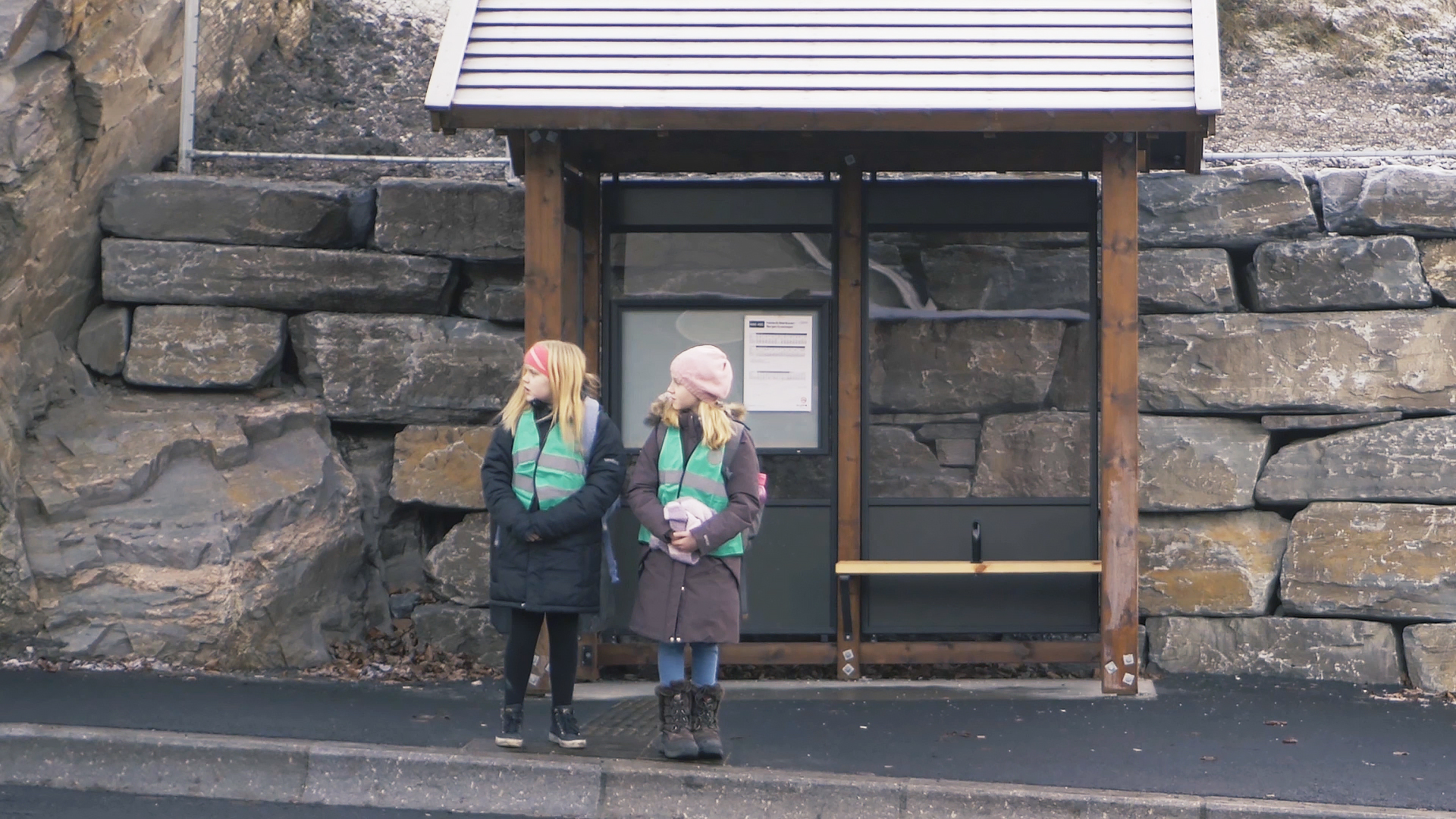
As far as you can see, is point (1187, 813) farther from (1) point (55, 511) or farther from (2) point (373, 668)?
(1) point (55, 511)

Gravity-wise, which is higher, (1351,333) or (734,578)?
(1351,333)

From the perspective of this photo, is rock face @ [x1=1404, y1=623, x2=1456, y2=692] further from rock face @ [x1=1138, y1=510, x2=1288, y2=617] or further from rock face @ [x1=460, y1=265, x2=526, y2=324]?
rock face @ [x1=460, y1=265, x2=526, y2=324]

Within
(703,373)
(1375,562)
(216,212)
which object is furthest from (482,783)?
(1375,562)

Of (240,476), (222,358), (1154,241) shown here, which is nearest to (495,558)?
(240,476)

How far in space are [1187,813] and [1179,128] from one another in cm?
259

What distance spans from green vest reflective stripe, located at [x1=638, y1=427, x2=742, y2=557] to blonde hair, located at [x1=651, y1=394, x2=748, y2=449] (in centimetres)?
5

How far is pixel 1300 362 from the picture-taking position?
686cm

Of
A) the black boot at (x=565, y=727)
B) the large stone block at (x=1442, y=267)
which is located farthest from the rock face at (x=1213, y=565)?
the black boot at (x=565, y=727)

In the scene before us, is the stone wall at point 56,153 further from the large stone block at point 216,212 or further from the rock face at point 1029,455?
the rock face at point 1029,455

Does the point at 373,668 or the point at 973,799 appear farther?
the point at 373,668

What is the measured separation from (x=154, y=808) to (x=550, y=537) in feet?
5.21

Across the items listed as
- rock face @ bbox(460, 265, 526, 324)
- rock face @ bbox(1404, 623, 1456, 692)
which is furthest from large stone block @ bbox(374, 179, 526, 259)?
rock face @ bbox(1404, 623, 1456, 692)

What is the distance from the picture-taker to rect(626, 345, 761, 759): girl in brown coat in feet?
15.9

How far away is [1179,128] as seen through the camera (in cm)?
543
